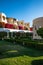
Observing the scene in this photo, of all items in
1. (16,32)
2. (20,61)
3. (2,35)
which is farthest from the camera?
(16,32)

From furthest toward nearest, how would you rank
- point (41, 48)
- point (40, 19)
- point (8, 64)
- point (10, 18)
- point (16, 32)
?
point (10, 18), point (16, 32), point (40, 19), point (41, 48), point (8, 64)

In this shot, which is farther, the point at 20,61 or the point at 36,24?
the point at 36,24

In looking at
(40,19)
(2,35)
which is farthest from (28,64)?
(2,35)

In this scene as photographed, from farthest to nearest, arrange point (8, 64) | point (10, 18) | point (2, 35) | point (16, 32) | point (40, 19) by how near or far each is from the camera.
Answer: point (10, 18) < point (16, 32) < point (2, 35) < point (40, 19) < point (8, 64)

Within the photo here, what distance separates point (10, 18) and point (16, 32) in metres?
11.2

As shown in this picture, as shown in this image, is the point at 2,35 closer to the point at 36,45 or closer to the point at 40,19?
the point at 40,19

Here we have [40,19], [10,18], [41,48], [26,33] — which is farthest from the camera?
[10,18]

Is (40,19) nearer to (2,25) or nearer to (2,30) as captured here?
(2,30)

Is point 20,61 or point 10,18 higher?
point 10,18

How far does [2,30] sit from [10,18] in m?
17.9

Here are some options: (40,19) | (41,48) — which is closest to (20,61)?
(41,48)

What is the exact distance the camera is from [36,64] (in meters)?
12.4

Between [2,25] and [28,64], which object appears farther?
[2,25]

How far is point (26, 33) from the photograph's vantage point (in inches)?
2254
